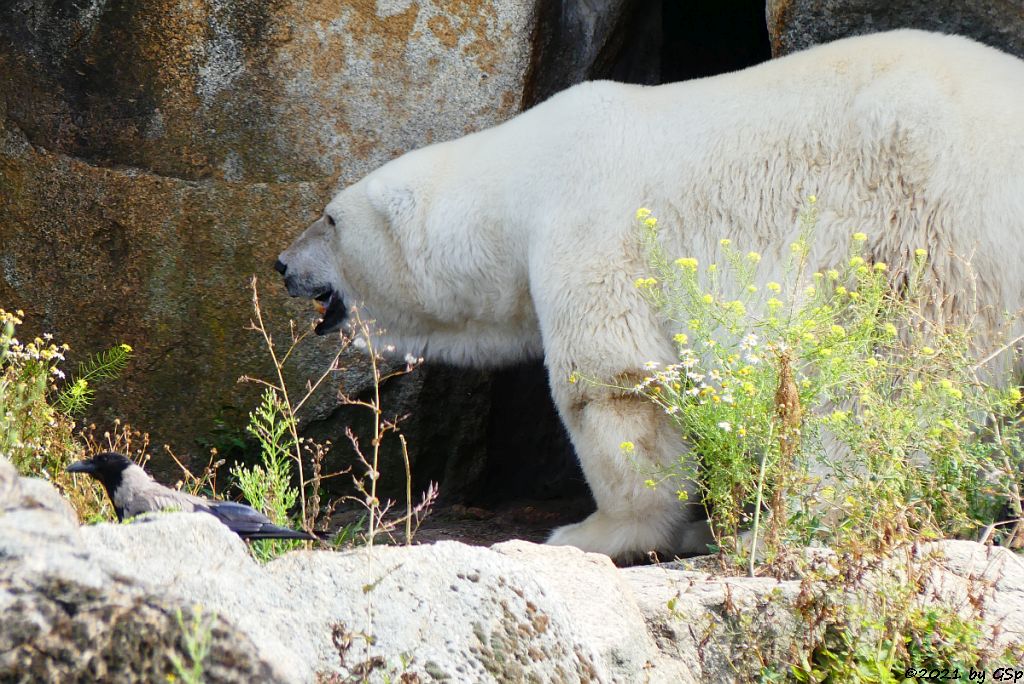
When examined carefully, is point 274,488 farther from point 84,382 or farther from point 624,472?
point 624,472

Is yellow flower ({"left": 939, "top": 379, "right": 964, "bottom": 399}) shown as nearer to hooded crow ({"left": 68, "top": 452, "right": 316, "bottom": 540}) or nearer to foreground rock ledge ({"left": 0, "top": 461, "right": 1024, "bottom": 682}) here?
foreground rock ledge ({"left": 0, "top": 461, "right": 1024, "bottom": 682})

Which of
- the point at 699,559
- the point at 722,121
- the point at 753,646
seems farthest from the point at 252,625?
the point at 722,121

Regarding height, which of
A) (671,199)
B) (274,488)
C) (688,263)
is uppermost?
(671,199)

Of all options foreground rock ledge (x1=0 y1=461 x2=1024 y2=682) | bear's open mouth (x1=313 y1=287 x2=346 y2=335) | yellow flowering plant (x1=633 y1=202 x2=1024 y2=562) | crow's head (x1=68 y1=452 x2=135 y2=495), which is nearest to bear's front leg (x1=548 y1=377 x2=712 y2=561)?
yellow flowering plant (x1=633 y1=202 x2=1024 y2=562)

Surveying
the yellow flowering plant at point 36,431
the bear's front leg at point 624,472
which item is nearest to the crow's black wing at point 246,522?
the yellow flowering plant at point 36,431

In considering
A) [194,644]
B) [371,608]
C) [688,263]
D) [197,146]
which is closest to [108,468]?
[371,608]

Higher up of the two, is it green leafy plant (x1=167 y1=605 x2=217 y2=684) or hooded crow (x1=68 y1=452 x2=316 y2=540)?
green leafy plant (x1=167 y1=605 x2=217 y2=684)

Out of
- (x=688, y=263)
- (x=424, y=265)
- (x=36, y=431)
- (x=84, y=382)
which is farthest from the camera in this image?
(x=424, y=265)

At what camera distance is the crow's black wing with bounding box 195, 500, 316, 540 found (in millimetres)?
2656

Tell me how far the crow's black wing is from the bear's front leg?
1518mm

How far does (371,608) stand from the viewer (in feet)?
7.30

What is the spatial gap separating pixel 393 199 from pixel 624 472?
5.10ft

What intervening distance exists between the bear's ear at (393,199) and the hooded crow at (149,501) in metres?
2.01

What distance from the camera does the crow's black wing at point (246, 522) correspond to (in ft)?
8.71
